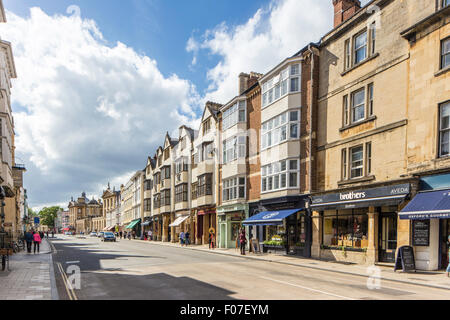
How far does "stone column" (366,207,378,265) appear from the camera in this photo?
59.9ft

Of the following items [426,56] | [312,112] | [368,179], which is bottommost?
[368,179]

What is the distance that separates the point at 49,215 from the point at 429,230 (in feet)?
666

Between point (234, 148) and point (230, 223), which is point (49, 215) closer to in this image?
point (230, 223)

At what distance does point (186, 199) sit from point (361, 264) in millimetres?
29097

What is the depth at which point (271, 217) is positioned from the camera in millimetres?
24781

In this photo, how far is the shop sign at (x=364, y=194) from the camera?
1672 cm

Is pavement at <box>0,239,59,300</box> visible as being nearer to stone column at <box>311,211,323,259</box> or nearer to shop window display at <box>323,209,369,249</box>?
stone column at <box>311,211,323,259</box>

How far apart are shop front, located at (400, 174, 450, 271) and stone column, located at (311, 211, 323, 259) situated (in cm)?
657

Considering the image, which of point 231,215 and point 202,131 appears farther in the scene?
point 202,131

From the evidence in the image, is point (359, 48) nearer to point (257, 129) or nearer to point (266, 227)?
point (257, 129)

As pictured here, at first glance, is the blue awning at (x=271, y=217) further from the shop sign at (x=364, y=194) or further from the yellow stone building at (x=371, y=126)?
the shop sign at (x=364, y=194)

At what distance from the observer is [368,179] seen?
1891 centimetres

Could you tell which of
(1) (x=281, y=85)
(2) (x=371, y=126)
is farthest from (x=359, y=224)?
(1) (x=281, y=85)
